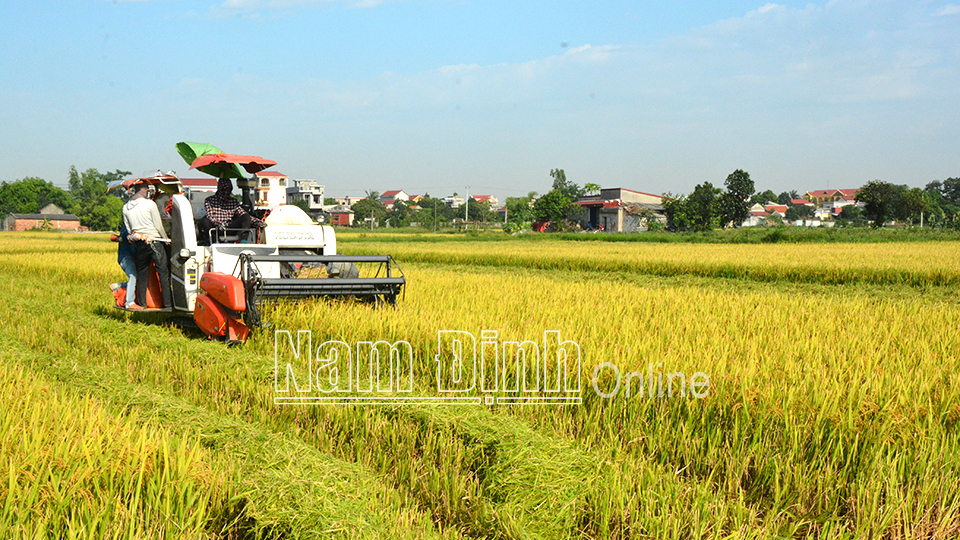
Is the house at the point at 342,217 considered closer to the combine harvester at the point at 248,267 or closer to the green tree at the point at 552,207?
the green tree at the point at 552,207

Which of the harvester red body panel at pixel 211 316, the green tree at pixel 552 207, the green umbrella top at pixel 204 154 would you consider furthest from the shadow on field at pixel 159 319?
the green tree at pixel 552 207

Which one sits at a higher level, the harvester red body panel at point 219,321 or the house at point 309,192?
the house at point 309,192

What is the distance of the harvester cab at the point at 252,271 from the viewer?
671 cm

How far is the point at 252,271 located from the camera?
6984mm

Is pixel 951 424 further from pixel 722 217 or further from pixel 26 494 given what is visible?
pixel 722 217

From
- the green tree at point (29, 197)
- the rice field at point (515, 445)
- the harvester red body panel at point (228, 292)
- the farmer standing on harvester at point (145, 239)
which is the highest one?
the green tree at point (29, 197)

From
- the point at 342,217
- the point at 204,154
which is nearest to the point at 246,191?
the point at 204,154

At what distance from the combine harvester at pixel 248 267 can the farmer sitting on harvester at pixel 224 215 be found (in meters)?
0.08

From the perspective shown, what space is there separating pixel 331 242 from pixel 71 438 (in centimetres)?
546

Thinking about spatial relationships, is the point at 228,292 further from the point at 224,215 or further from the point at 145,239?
the point at 145,239

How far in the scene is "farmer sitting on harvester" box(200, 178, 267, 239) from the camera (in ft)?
26.6

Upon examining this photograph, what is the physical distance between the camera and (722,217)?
60469mm

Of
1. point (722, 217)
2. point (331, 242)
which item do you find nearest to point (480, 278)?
point (331, 242)

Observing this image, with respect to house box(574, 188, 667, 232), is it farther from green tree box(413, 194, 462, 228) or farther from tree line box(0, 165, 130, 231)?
tree line box(0, 165, 130, 231)
